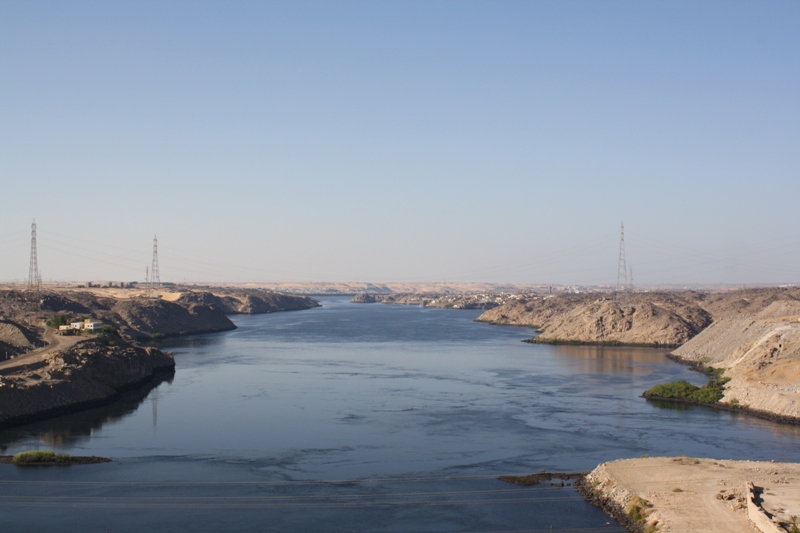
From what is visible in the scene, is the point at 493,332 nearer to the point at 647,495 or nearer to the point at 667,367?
the point at 667,367

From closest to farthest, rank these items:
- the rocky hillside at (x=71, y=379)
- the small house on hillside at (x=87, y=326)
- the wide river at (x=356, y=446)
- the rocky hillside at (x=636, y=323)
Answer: the wide river at (x=356, y=446), the rocky hillside at (x=71, y=379), the small house on hillside at (x=87, y=326), the rocky hillside at (x=636, y=323)

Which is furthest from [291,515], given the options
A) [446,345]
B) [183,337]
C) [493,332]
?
[493,332]

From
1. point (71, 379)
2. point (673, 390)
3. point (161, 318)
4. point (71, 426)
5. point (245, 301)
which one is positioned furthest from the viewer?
point (245, 301)

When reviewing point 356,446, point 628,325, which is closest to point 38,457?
point 356,446

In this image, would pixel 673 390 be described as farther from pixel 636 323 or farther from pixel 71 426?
pixel 636 323

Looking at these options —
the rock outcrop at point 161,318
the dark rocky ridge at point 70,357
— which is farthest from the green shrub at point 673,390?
the rock outcrop at point 161,318

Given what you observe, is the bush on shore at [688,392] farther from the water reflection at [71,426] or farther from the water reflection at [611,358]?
the water reflection at [71,426]

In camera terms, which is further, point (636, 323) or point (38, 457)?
point (636, 323)
